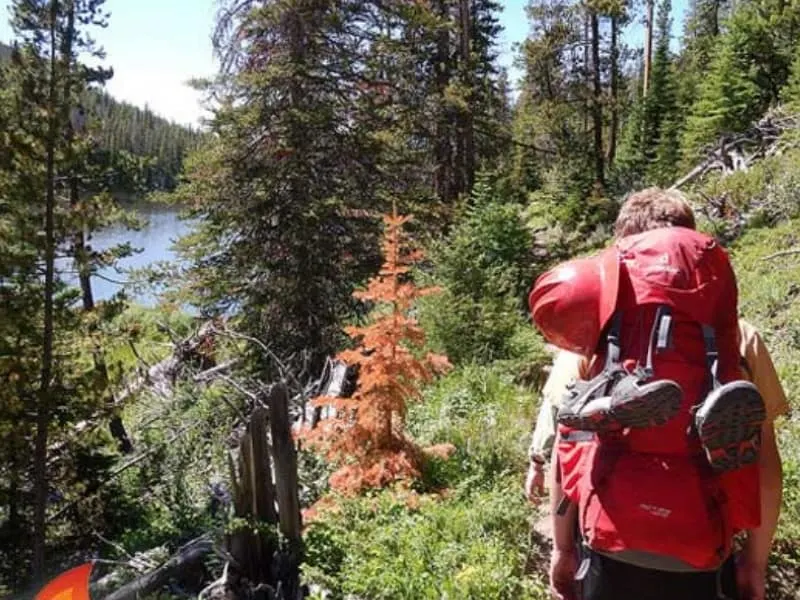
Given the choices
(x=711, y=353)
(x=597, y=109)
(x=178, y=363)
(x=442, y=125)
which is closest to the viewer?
(x=711, y=353)

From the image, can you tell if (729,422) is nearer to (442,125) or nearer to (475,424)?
(475,424)

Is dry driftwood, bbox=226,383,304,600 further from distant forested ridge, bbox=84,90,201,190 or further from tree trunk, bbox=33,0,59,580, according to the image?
distant forested ridge, bbox=84,90,201,190

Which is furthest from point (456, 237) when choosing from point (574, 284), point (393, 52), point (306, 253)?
point (574, 284)

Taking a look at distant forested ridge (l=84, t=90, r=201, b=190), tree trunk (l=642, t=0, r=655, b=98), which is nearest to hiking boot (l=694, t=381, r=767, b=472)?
tree trunk (l=642, t=0, r=655, b=98)

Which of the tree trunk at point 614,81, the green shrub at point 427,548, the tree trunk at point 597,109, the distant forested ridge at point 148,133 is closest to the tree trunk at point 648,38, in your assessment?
the tree trunk at point 614,81

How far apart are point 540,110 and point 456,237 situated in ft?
38.2

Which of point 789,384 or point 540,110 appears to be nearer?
point 789,384

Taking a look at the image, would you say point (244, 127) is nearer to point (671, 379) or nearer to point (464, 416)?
point (464, 416)

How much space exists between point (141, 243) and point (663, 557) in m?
41.4

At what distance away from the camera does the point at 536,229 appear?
60.1ft

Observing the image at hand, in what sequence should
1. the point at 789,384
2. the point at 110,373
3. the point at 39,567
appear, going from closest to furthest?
1. the point at 789,384
2. the point at 39,567
3. the point at 110,373

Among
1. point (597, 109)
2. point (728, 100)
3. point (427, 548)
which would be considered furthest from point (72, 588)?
point (597, 109)

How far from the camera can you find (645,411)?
1.71m

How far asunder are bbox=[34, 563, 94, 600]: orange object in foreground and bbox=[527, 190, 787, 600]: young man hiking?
168 inches
